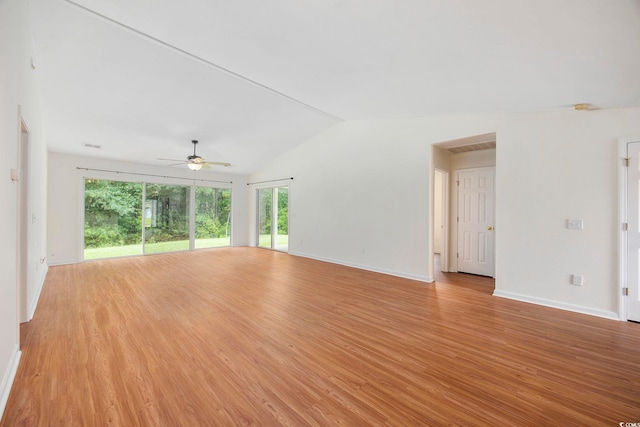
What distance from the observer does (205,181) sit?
26.9 feet

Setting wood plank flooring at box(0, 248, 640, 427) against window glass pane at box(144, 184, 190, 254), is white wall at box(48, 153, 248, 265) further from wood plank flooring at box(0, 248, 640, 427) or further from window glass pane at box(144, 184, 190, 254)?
wood plank flooring at box(0, 248, 640, 427)

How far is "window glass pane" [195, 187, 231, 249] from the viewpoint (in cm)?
814

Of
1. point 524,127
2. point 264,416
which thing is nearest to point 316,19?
point 264,416

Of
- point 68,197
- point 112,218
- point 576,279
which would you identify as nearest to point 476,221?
point 576,279

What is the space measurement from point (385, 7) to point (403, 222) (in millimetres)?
3627

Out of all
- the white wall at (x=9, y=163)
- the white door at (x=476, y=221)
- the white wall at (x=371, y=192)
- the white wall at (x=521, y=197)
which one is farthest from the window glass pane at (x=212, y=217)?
the white door at (x=476, y=221)

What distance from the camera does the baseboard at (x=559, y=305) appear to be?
123 inches

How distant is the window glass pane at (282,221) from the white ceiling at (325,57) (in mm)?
3401

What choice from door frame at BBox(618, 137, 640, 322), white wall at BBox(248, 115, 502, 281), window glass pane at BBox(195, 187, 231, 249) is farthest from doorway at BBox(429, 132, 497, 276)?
window glass pane at BBox(195, 187, 231, 249)

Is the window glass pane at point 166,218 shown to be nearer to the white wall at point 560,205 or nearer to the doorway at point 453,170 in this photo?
the doorway at point 453,170

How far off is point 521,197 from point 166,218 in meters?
8.12

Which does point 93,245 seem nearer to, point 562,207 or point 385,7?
point 385,7

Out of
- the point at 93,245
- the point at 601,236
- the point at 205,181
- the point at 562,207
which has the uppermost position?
the point at 205,181

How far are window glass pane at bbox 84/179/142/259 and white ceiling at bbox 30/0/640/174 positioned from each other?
6.57 feet
